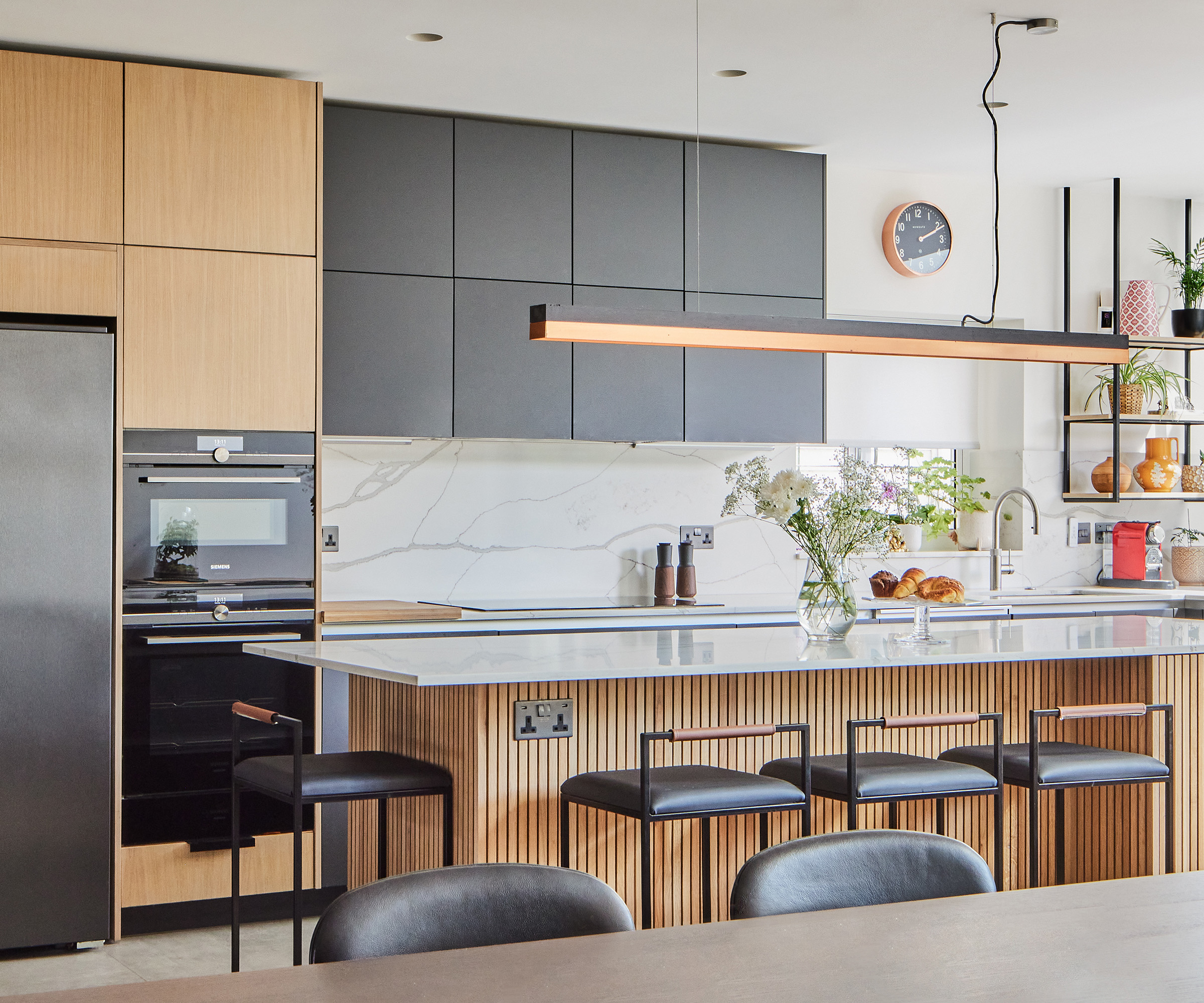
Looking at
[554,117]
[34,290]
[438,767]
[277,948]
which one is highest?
[554,117]

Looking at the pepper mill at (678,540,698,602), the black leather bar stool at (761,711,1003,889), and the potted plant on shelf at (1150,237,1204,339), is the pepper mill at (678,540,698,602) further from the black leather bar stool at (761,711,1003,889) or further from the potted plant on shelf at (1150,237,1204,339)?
the potted plant on shelf at (1150,237,1204,339)

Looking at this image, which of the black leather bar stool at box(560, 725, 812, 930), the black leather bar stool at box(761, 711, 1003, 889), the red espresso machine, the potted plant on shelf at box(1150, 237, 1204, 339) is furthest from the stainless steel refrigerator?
the potted plant on shelf at box(1150, 237, 1204, 339)

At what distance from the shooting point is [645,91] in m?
4.57

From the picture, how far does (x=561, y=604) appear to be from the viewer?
16.0ft

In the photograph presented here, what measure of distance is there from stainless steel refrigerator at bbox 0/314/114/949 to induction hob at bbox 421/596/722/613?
47.5 inches

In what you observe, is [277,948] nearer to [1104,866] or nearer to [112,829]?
[112,829]

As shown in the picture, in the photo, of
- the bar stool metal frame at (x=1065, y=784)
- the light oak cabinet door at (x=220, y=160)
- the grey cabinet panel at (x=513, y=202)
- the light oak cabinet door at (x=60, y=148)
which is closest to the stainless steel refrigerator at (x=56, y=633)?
the light oak cabinet door at (x=60, y=148)

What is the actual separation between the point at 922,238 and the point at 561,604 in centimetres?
234

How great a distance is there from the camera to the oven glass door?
4.03 m

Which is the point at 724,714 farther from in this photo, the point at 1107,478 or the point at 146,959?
the point at 1107,478

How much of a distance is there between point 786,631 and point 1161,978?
8.24ft

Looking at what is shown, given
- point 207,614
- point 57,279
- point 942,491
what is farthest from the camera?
point 942,491

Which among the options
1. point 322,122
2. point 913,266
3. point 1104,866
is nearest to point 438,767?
point 1104,866

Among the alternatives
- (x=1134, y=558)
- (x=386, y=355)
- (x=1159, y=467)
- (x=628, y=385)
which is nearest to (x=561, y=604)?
(x=628, y=385)
